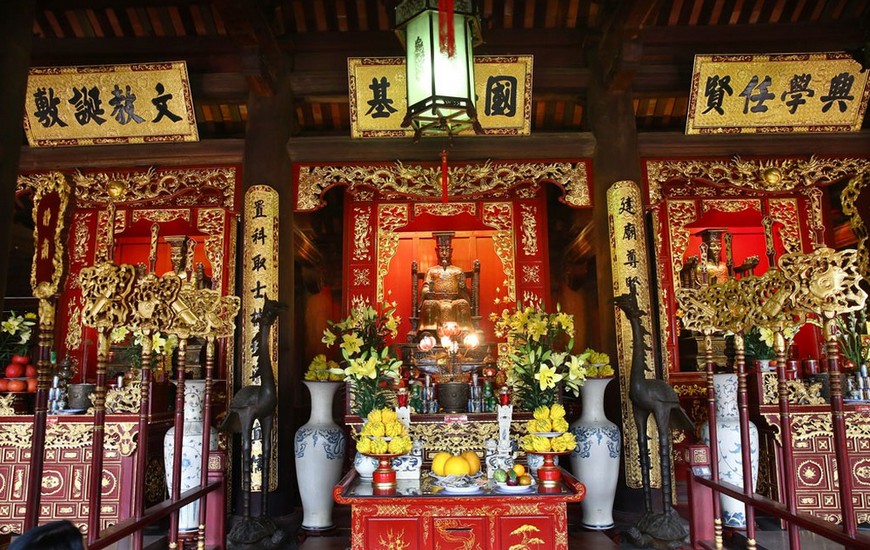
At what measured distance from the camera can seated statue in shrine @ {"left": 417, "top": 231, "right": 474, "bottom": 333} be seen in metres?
6.54

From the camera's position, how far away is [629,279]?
15.1 ft

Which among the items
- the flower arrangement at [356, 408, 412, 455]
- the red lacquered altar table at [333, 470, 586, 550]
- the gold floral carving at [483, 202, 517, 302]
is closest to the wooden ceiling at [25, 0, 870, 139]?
the gold floral carving at [483, 202, 517, 302]

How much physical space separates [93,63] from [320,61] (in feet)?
6.34

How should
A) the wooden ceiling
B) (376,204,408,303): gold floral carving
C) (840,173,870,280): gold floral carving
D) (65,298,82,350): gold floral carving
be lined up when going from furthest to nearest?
(376,204,408,303): gold floral carving
(65,298,82,350): gold floral carving
(840,173,870,280): gold floral carving
the wooden ceiling

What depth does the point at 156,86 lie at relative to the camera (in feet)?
16.6

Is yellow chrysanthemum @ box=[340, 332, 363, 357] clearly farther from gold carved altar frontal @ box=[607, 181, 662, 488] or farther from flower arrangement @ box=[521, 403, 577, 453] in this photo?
gold carved altar frontal @ box=[607, 181, 662, 488]

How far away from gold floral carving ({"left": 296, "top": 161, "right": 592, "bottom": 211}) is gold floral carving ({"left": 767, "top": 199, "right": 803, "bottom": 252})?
2537 mm

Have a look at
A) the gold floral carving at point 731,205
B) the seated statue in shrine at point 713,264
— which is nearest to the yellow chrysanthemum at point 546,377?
the seated statue in shrine at point 713,264

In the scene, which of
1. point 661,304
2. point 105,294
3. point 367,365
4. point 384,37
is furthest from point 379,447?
point 661,304

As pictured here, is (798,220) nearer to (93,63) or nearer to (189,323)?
(189,323)

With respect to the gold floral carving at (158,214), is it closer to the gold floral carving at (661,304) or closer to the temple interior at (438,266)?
the temple interior at (438,266)

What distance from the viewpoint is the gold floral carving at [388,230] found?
6430mm

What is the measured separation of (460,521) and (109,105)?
15.2ft

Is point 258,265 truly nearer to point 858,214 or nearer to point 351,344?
point 351,344
